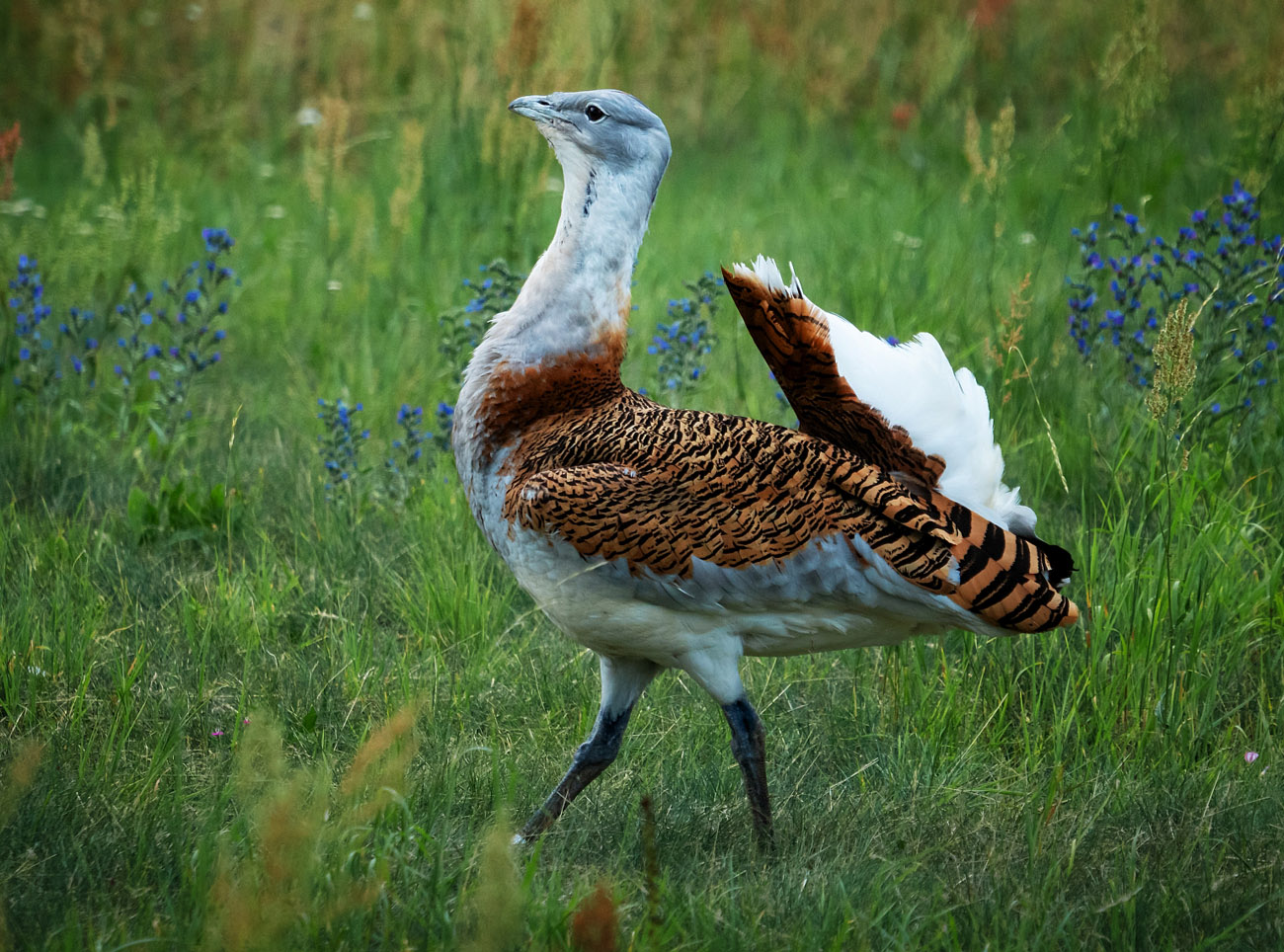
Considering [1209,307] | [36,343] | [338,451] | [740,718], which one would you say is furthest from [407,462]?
[1209,307]

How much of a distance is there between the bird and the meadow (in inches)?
13.3

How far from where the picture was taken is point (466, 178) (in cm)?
568

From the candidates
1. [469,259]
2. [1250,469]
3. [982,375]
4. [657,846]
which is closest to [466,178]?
[469,259]

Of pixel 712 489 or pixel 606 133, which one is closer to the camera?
pixel 712 489

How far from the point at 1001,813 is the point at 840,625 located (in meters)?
0.55

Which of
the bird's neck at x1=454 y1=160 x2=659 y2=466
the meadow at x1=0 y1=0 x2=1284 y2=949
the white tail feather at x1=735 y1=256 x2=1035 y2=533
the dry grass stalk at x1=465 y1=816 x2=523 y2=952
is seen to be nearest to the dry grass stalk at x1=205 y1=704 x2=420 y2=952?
the meadow at x1=0 y1=0 x2=1284 y2=949

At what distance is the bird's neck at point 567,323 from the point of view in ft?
8.80

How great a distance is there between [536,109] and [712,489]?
0.98 meters

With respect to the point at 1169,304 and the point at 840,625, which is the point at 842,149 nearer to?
→ the point at 1169,304

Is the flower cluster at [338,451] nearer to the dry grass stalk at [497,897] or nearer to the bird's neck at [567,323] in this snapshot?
the bird's neck at [567,323]

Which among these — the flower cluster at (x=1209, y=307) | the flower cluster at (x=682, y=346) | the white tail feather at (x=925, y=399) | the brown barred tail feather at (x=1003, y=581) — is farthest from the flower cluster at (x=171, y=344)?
the flower cluster at (x=1209, y=307)

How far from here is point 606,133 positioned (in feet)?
9.05

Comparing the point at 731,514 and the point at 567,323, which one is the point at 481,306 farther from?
the point at 731,514

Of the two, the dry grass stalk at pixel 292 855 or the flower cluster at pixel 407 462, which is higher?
the dry grass stalk at pixel 292 855
